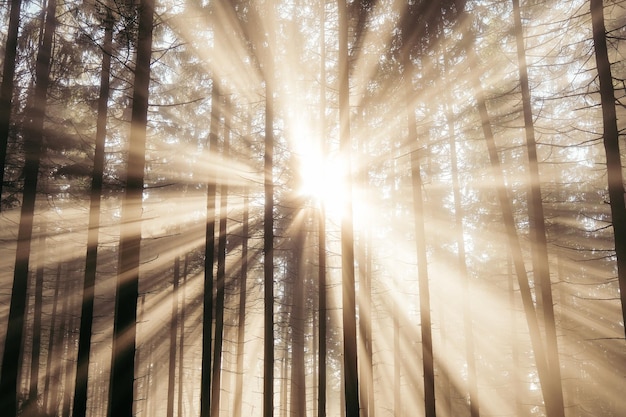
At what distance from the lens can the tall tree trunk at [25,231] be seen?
10.5 meters

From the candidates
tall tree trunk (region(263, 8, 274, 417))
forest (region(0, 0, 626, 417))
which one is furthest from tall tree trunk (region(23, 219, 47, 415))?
tall tree trunk (region(263, 8, 274, 417))

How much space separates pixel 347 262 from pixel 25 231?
9.86 m

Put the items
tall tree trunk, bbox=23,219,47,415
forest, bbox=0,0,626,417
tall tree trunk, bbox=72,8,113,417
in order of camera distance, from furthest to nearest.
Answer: tall tree trunk, bbox=23,219,47,415 < tall tree trunk, bbox=72,8,113,417 < forest, bbox=0,0,626,417

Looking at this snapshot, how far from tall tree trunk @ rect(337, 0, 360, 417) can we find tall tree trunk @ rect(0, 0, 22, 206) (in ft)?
31.6

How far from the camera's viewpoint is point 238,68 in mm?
11867

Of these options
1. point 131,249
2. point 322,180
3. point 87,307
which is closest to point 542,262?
point 322,180

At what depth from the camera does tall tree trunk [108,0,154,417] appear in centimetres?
632

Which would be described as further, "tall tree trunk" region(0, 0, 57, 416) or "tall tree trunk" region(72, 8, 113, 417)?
"tall tree trunk" region(0, 0, 57, 416)

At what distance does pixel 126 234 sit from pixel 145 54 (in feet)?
11.7

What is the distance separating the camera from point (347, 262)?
8.59m

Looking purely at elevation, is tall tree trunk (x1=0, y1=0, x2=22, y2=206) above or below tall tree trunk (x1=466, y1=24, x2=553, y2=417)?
above

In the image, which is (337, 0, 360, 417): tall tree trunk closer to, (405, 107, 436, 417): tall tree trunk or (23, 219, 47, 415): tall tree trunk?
(405, 107, 436, 417): tall tree trunk

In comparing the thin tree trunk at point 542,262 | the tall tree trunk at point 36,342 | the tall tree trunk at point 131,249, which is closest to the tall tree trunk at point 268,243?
the tall tree trunk at point 131,249

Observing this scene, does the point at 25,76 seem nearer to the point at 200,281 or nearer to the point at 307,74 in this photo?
the point at 307,74
